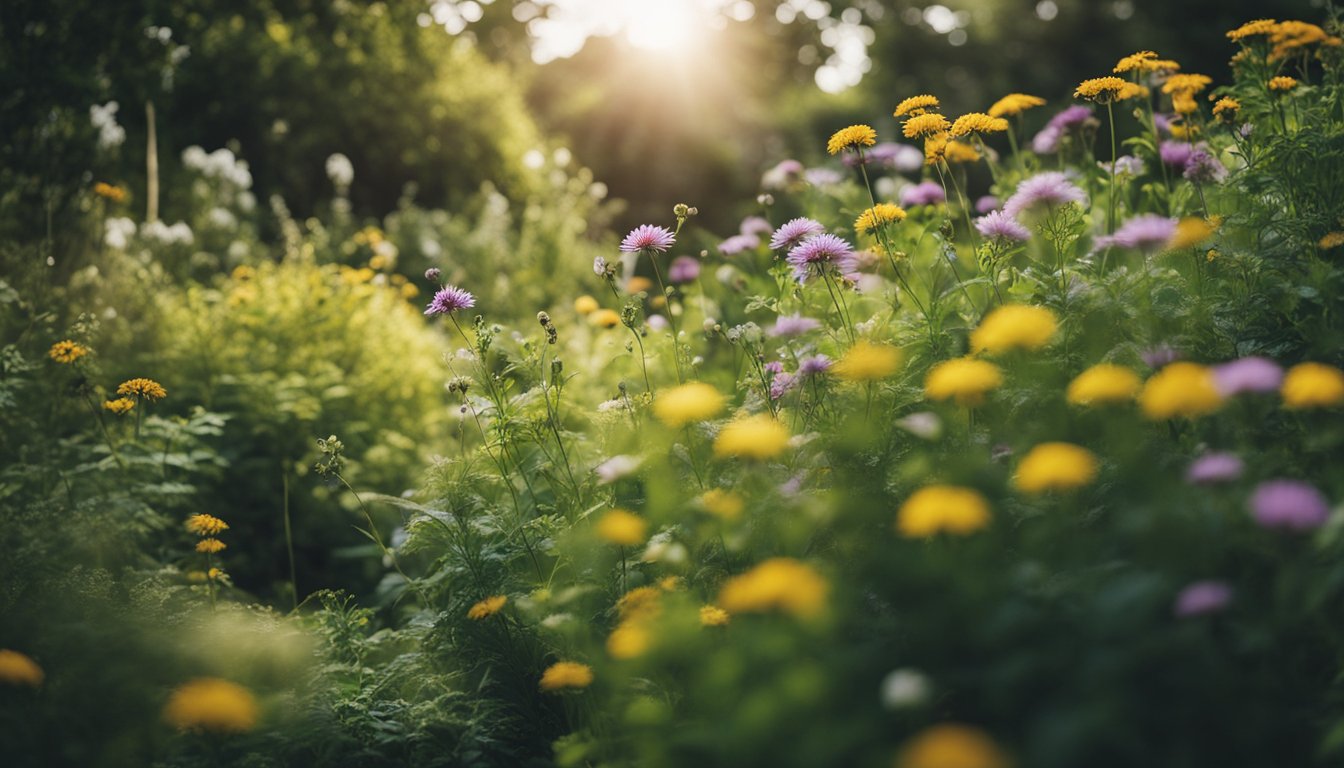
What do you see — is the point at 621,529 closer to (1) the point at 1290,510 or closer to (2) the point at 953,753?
(2) the point at 953,753

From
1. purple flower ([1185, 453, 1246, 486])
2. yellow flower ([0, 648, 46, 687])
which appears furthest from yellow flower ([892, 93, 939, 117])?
yellow flower ([0, 648, 46, 687])

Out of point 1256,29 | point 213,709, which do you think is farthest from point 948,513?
point 1256,29

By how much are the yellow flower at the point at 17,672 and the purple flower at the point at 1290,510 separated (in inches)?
73.1

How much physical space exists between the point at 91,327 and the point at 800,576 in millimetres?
2730

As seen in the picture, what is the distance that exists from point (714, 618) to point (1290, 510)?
91cm

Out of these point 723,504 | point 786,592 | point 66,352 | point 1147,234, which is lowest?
point 786,592

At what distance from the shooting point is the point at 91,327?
2889mm

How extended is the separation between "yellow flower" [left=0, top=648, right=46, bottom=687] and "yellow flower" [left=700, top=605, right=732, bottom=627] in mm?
1110

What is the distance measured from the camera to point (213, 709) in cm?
132

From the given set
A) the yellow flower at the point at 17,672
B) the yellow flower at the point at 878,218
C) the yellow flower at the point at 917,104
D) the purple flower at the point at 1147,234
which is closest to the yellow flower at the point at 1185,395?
the purple flower at the point at 1147,234

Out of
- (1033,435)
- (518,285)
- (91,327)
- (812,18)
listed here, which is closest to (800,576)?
(1033,435)

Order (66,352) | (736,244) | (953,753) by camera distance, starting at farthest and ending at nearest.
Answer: (736,244)
(66,352)
(953,753)

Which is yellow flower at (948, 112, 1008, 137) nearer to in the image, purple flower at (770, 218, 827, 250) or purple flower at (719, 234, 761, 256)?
purple flower at (770, 218, 827, 250)

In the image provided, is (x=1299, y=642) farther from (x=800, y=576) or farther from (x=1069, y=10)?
(x=1069, y=10)
